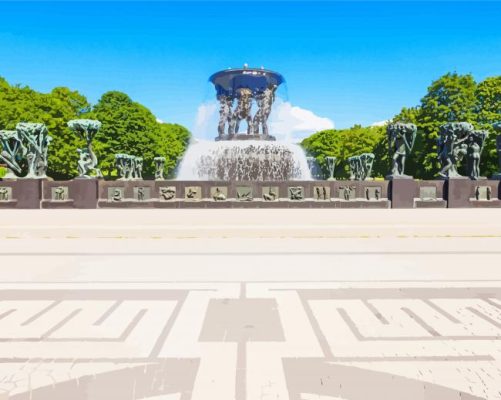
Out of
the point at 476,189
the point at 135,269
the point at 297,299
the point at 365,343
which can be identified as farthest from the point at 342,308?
the point at 476,189

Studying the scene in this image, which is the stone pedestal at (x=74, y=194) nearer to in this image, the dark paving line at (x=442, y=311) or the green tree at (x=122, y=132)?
the dark paving line at (x=442, y=311)

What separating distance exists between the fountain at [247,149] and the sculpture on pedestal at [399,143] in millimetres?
7264

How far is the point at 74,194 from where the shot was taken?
2480 cm

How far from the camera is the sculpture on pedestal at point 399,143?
25919 millimetres

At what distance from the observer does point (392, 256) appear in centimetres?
959

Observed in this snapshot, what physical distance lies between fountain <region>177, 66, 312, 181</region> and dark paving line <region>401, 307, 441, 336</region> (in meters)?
25.6

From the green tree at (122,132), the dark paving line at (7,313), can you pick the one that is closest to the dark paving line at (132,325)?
the dark paving line at (7,313)

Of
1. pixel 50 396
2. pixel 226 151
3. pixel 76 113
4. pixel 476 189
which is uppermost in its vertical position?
pixel 76 113

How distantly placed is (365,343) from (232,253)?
568cm

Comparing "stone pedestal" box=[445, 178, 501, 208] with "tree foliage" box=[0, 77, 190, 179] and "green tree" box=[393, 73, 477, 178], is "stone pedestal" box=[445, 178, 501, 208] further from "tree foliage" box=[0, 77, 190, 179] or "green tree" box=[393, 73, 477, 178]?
"tree foliage" box=[0, 77, 190, 179]

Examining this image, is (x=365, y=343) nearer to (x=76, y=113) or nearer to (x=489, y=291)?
(x=489, y=291)

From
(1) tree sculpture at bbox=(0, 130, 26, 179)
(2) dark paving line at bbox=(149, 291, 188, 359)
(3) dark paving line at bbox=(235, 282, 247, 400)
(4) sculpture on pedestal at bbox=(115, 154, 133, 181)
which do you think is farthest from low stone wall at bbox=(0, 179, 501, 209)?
(3) dark paving line at bbox=(235, 282, 247, 400)

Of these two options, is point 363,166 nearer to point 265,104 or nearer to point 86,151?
point 265,104

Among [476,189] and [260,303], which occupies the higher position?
[476,189]
